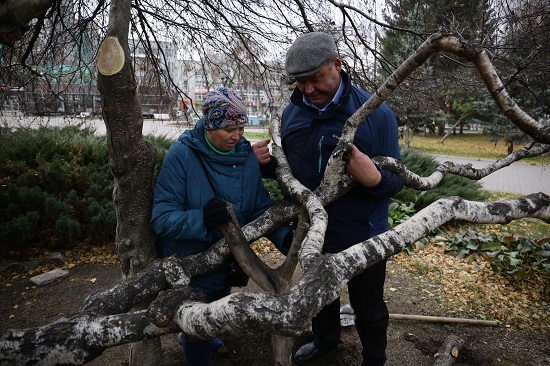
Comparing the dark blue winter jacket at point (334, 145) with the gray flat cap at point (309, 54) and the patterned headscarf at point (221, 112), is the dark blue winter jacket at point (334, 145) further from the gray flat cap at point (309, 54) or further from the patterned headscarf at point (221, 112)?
the patterned headscarf at point (221, 112)

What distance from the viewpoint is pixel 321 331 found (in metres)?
2.65

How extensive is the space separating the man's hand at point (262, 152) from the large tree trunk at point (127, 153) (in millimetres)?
603

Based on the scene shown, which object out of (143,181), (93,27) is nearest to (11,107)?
(93,27)

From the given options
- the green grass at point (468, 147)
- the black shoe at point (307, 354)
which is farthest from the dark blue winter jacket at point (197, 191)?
the green grass at point (468, 147)

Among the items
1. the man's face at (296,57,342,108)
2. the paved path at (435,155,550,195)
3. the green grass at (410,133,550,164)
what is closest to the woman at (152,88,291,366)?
the man's face at (296,57,342,108)

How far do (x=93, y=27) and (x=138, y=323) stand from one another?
3.82 metres

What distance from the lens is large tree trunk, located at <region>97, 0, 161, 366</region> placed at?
1.91 metres

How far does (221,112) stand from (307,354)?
1868mm

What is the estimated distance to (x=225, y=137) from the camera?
192 cm

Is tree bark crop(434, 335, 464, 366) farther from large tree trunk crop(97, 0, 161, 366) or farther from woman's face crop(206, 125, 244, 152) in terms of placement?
woman's face crop(206, 125, 244, 152)

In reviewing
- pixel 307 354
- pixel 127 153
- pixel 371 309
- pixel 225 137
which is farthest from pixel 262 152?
pixel 307 354

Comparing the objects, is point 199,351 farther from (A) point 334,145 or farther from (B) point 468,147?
(B) point 468,147

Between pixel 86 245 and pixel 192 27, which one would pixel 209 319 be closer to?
pixel 192 27

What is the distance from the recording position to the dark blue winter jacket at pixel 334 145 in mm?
2008
